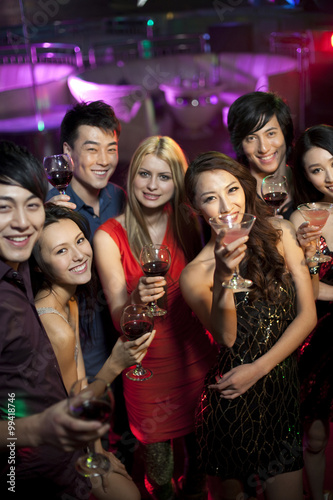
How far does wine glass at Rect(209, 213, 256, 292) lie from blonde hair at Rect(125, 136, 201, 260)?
742 mm

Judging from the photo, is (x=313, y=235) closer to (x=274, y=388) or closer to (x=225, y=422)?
(x=274, y=388)

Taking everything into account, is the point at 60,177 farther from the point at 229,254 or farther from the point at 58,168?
the point at 229,254

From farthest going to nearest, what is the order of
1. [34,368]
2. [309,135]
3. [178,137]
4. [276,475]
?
[178,137], [309,135], [276,475], [34,368]

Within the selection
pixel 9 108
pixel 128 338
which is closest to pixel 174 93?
pixel 9 108

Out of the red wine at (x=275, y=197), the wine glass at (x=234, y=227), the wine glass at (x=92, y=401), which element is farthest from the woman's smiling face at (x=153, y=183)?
the wine glass at (x=92, y=401)

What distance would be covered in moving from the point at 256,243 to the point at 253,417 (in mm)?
671

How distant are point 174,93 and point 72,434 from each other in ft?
24.5

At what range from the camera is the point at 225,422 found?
1.85 meters

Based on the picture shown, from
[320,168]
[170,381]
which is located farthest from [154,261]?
[320,168]

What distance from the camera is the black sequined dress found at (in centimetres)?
230

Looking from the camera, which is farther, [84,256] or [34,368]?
[84,256]

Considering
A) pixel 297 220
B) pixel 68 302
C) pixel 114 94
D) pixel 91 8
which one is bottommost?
pixel 68 302

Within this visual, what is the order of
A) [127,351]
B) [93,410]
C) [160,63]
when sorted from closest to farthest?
[93,410] → [127,351] → [160,63]

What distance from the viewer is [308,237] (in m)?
2.05
